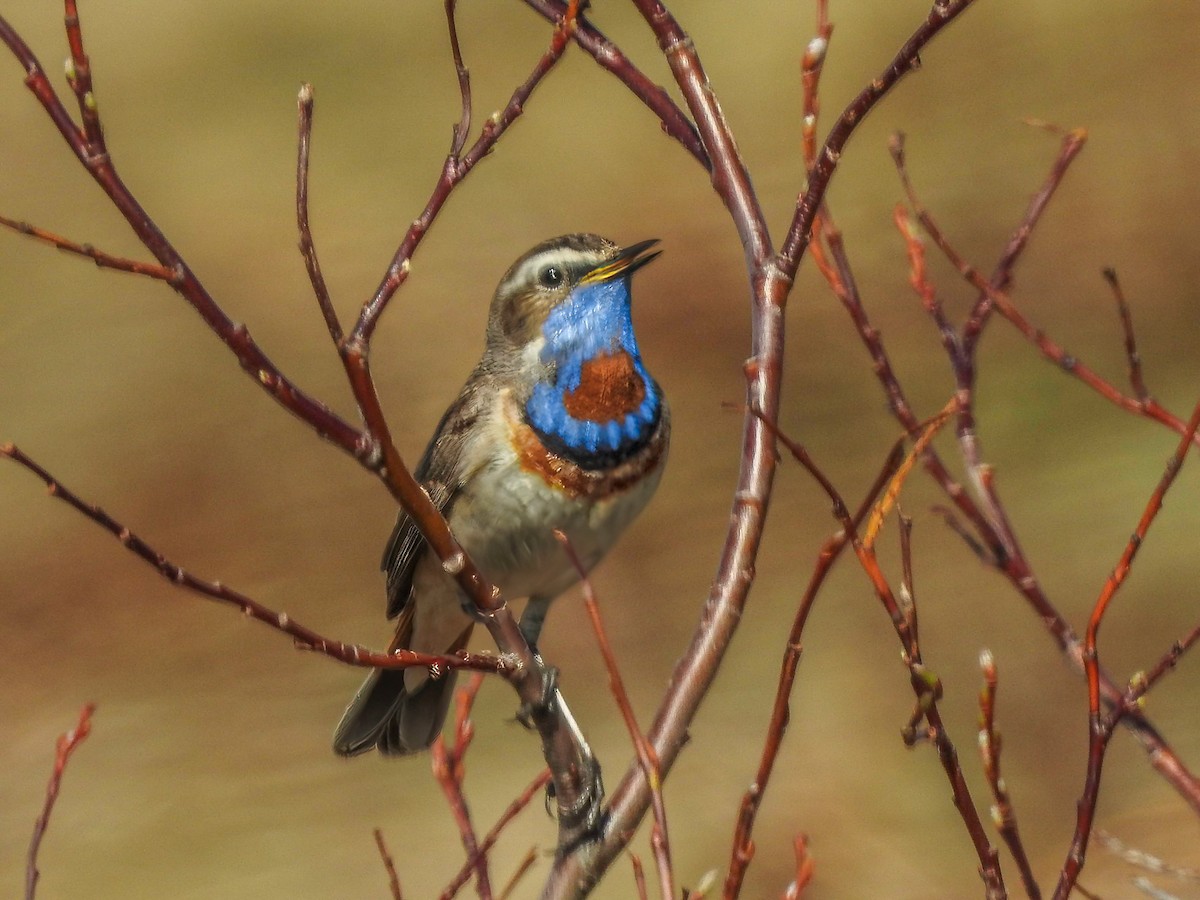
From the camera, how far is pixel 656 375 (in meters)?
11.7

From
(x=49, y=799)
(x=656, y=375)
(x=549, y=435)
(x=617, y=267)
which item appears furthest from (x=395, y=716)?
(x=656, y=375)

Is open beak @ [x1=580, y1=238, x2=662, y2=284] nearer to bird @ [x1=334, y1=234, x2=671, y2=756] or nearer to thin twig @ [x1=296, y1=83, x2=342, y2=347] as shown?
bird @ [x1=334, y1=234, x2=671, y2=756]

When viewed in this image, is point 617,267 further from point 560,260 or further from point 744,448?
point 744,448

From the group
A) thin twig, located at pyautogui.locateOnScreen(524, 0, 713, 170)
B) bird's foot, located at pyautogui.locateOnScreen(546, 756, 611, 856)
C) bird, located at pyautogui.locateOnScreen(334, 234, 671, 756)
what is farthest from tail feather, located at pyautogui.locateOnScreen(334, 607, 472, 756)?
thin twig, located at pyautogui.locateOnScreen(524, 0, 713, 170)

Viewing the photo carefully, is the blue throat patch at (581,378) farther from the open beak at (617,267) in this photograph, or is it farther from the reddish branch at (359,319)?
the reddish branch at (359,319)

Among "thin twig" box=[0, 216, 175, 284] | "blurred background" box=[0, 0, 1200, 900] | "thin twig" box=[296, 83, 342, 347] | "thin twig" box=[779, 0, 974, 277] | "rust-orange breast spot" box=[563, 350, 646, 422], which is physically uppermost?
"blurred background" box=[0, 0, 1200, 900]

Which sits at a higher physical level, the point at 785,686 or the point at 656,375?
the point at 656,375

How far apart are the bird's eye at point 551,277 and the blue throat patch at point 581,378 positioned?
74 mm

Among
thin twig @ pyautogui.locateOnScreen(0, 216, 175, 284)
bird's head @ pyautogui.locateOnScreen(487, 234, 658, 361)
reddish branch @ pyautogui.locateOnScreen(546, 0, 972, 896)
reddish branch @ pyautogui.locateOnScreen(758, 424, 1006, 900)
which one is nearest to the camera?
thin twig @ pyautogui.locateOnScreen(0, 216, 175, 284)

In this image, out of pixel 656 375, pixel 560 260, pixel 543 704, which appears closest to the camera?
pixel 543 704

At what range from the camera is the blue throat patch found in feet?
15.4

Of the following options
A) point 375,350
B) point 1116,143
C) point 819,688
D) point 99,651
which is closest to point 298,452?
point 375,350

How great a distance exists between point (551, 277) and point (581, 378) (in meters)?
0.37

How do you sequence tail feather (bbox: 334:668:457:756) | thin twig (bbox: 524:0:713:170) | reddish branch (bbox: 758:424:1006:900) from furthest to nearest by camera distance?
tail feather (bbox: 334:668:457:756), thin twig (bbox: 524:0:713:170), reddish branch (bbox: 758:424:1006:900)
